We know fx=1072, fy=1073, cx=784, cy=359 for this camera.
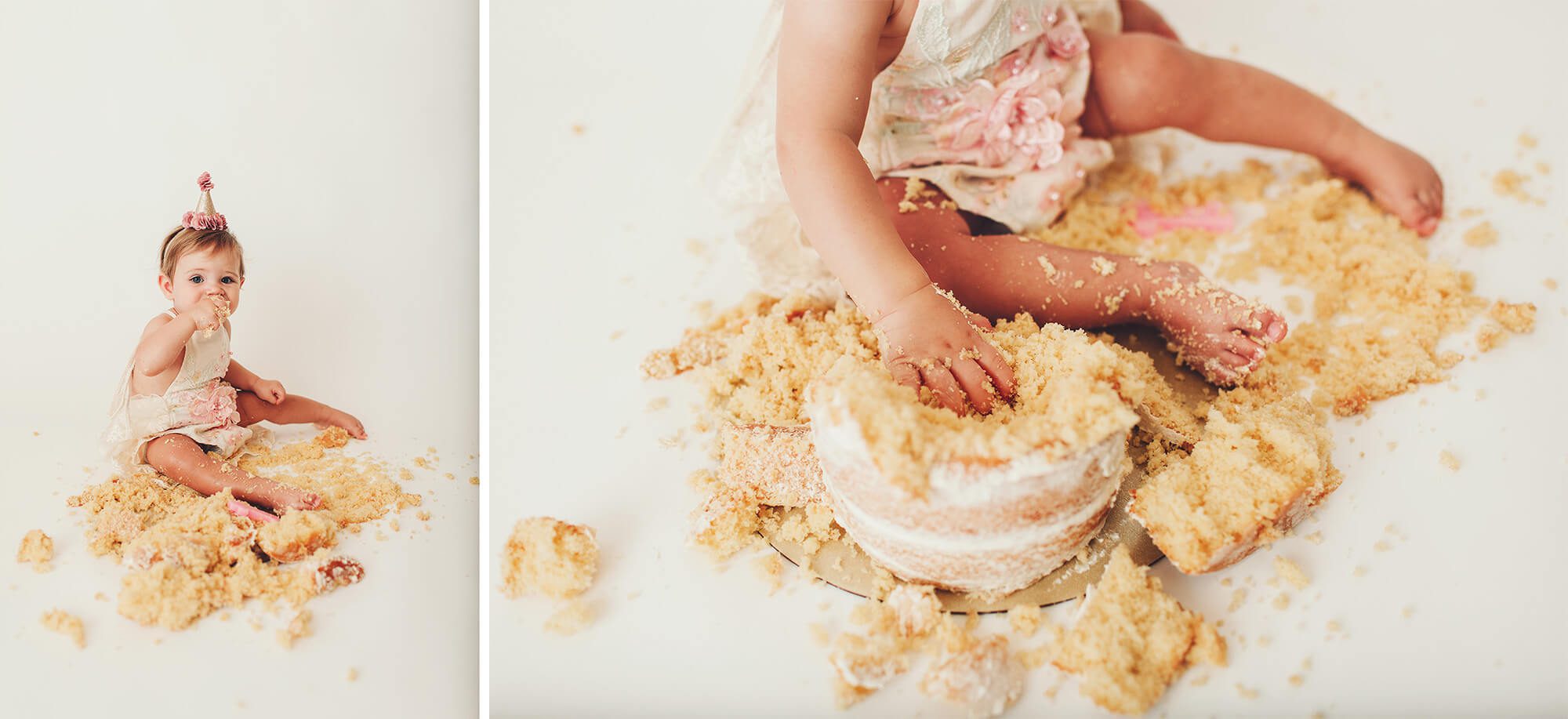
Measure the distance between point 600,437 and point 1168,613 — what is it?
0.57m

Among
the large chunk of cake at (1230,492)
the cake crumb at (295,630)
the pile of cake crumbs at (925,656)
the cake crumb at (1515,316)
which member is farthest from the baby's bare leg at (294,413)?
the cake crumb at (1515,316)

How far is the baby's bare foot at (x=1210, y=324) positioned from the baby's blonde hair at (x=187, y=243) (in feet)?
3.13

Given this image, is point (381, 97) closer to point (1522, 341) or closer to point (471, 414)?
point (471, 414)

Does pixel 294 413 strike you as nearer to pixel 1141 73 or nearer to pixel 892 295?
pixel 892 295

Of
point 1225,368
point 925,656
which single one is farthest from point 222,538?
point 1225,368

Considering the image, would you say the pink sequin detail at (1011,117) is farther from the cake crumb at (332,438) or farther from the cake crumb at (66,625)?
the cake crumb at (66,625)

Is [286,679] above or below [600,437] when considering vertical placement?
below

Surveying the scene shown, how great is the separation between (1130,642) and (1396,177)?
2.51 ft

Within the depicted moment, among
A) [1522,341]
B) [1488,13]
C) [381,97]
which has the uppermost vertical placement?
[1488,13]

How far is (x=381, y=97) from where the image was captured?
1.17m

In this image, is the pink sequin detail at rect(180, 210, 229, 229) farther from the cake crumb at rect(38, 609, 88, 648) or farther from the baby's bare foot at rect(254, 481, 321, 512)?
the cake crumb at rect(38, 609, 88, 648)

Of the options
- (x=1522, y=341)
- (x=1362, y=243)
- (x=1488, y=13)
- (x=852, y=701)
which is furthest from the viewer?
(x=1488, y=13)

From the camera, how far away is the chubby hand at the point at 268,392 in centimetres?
111

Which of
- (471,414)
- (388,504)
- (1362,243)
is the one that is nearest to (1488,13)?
(1362,243)
